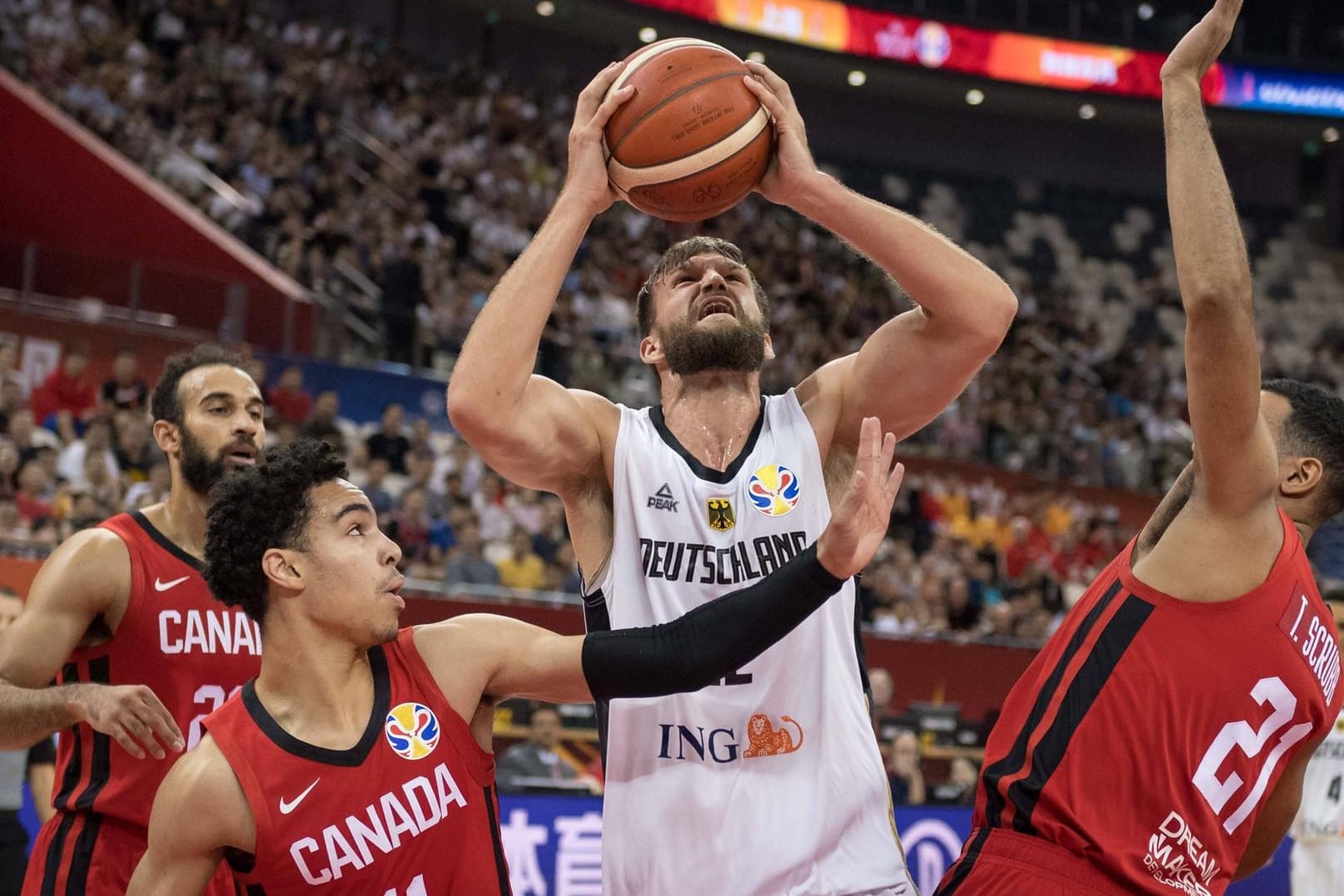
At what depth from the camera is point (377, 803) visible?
3312 millimetres

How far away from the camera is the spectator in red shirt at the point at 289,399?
12.8 meters

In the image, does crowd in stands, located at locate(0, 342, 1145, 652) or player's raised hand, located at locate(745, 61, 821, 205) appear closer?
player's raised hand, located at locate(745, 61, 821, 205)

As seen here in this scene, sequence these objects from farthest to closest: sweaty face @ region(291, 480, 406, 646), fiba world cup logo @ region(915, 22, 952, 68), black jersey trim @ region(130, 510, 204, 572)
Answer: fiba world cup logo @ region(915, 22, 952, 68) → black jersey trim @ region(130, 510, 204, 572) → sweaty face @ region(291, 480, 406, 646)

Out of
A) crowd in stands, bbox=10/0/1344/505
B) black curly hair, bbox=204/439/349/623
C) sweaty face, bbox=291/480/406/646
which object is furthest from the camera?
crowd in stands, bbox=10/0/1344/505

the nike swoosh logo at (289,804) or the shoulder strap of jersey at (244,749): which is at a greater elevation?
the shoulder strap of jersey at (244,749)

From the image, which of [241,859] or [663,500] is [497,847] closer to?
[241,859]

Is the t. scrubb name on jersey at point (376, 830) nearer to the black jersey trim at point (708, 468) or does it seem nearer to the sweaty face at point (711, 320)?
the black jersey trim at point (708, 468)

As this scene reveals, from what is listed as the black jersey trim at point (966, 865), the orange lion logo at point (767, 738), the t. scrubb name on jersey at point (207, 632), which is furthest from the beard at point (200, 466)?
the black jersey trim at point (966, 865)

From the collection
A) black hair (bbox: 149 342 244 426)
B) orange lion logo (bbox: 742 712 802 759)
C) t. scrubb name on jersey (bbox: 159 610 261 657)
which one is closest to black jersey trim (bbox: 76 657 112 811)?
t. scrubb name on jersey (bbox: 159 610 261 657)

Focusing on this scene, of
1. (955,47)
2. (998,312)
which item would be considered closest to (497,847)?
(998,312)

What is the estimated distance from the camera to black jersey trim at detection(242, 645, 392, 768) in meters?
3.33

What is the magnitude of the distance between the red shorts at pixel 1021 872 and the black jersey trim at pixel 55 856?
8.15 feet

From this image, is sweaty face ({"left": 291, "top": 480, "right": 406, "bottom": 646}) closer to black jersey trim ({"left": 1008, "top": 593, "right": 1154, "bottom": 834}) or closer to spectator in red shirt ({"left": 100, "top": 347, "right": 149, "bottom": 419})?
black jersey trim ({"left": 1008, "top": 593, "right": 1154, "bottom": 834})

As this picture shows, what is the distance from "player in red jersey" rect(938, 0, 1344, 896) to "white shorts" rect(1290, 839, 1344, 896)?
16.0ft
